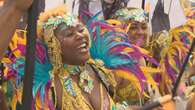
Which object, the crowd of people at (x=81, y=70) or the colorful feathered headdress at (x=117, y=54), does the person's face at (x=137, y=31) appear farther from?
the colorful feathered headdress at (x=117, y=54)

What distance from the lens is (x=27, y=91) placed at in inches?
82.0

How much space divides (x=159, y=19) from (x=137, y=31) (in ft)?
3.33

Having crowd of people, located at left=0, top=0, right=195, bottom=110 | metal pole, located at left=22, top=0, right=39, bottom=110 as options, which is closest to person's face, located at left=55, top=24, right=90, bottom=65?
crowd of people, located at left=0, top=0, right=195, bottom=110

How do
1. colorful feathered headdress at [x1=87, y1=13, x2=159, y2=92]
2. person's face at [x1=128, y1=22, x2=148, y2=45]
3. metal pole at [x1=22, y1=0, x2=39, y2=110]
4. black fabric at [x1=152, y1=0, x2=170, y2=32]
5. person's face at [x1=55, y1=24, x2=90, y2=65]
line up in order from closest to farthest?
metal pole at [x1=22, y1=0, x2=39, y2=110] < person's face at [x1=55, y1=24, x2=90, y2=65] < colorful feathered headdress at [x1=87, y1=13, x2=159, y2=92] < person's face at [x1=128, y1=22, x2=148, y2=45] < black fabric at [x1=152, y1=0, x2=170, y2=32]

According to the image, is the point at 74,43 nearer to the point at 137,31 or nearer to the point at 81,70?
the point at 81,70

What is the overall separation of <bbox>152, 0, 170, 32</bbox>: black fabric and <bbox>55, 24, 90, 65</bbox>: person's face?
8.10 feet

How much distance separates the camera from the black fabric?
19.0 ft

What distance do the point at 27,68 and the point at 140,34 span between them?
2858 mm

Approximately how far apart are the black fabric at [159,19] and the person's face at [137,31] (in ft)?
2.69

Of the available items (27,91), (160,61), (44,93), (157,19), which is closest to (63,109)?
(44,93)

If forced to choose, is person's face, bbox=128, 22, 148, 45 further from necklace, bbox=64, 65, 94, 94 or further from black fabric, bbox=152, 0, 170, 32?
necklace, bbox=64, 65, 94, 94

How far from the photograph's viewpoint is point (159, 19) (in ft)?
19.1

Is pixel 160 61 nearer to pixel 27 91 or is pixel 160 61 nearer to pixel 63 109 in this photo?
pixel 63 109

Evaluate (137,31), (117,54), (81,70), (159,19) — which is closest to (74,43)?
(81,70)
